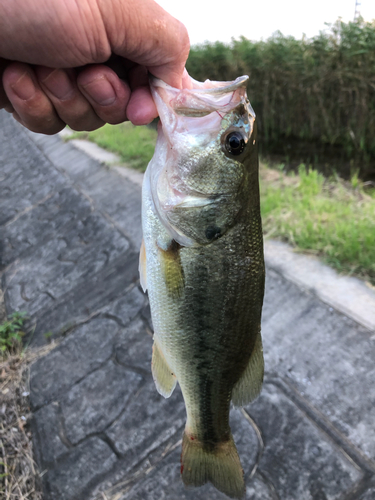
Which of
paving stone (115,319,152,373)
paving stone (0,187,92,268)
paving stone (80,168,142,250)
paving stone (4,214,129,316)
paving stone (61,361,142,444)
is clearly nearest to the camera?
paving stone (61,361,142,444)

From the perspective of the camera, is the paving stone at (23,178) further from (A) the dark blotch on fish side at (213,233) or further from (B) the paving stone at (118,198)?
(A) the dark blotch on fish side at (213,233)

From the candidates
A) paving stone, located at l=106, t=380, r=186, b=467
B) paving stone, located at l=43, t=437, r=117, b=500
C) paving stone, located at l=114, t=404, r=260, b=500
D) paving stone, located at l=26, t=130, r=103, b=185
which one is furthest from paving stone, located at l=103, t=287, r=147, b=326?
paving stone, located at l=26, t=130, r=103, b=185

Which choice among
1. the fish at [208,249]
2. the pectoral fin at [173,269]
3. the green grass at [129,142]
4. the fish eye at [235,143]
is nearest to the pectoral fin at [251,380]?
the fish at [208,249]

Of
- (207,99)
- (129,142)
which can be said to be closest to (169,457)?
(207,99)

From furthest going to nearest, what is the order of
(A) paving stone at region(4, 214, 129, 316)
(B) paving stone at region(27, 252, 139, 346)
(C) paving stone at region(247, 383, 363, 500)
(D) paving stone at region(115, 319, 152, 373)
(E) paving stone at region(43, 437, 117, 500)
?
(A) paving stone at region(4, 214, 129, 316) < (B) paving stone at region(27, 252, 139, 346) < (D) paving stone at region(115, 319, 152, 373) < (E) paving stone at region(43, 437, 117, 500) < (C) paving stone at region(247, 383, 363, 500)

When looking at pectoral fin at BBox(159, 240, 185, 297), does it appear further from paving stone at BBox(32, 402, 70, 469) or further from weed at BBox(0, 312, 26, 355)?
weed at BBox(0, 312, 26, 355)

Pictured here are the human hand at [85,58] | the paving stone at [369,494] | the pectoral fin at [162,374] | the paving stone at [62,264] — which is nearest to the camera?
the human hand at [85,58]

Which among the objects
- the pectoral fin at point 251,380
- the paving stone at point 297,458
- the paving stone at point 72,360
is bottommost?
the paving stone at point 72,360
